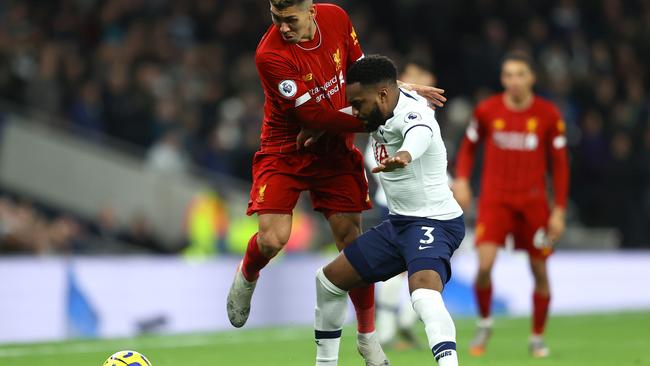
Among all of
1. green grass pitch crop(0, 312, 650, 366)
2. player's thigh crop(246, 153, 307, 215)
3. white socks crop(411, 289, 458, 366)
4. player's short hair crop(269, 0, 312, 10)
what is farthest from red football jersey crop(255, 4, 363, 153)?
green grass pitch crop(0, 312, 650, 366)

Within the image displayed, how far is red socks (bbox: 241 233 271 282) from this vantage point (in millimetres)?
8383

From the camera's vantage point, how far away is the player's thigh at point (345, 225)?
838 centimetres

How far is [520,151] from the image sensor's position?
11.2 m

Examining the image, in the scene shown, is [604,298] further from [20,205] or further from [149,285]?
[20,205]

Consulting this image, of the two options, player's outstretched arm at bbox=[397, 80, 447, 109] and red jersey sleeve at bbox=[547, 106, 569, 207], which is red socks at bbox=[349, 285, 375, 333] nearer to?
player's outstretched arm at bbox=[397, 80, 447, 109]

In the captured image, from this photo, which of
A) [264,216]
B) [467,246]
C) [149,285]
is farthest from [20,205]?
[264,216]

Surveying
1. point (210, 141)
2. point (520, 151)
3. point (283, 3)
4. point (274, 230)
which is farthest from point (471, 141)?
point (210, 141)

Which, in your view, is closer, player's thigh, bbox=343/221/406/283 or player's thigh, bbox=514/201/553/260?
player's thigh, bbox=343/221/406/283

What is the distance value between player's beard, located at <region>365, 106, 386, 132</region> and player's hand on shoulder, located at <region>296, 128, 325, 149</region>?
1.79 feet

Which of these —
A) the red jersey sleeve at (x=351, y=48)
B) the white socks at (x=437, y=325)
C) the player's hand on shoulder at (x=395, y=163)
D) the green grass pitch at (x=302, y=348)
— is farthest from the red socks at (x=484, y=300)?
the player's hand on shoulder at (x=395, y=163)

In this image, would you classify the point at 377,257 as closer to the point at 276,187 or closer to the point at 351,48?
the point at 276,187

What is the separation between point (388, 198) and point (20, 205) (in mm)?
10340

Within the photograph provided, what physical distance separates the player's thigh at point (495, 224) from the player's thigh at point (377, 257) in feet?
11.7

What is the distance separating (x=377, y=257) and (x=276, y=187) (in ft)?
3.40
